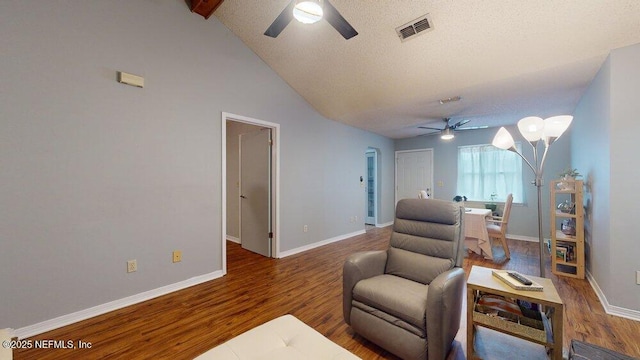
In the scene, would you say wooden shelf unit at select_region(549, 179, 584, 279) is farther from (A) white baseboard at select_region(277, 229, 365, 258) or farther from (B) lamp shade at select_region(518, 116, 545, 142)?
(A) white baseboard at select_region(277, 229, 365, 258)

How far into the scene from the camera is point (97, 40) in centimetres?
222

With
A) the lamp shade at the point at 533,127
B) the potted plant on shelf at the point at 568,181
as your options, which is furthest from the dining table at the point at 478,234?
the lamp shade at the point at 533,127

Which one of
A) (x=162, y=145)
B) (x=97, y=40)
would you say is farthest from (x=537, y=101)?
(x=97, y=40)

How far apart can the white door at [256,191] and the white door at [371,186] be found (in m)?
3.29

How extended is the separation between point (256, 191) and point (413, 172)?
435 centimetres

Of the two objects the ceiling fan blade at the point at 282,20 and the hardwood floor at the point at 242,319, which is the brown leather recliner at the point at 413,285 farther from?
the ceiling fan blade at the point at 282,20

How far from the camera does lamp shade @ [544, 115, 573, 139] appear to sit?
64.6 inches

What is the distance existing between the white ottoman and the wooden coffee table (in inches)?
35.9

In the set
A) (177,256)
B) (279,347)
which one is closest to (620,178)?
(279,347)

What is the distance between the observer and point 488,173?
538 centimetres

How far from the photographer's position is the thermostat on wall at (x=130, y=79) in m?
2.33

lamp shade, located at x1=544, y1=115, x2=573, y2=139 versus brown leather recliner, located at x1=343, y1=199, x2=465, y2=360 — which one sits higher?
lamp shade, located at x1=544, y1=115, x2=573, y2=139

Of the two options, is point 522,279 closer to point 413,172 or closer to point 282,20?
point 282,20

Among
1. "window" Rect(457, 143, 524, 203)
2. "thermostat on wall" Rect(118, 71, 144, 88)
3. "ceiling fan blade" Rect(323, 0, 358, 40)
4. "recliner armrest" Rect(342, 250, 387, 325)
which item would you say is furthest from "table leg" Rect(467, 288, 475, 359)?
"window" Rect(457, 143, 524, 203)
